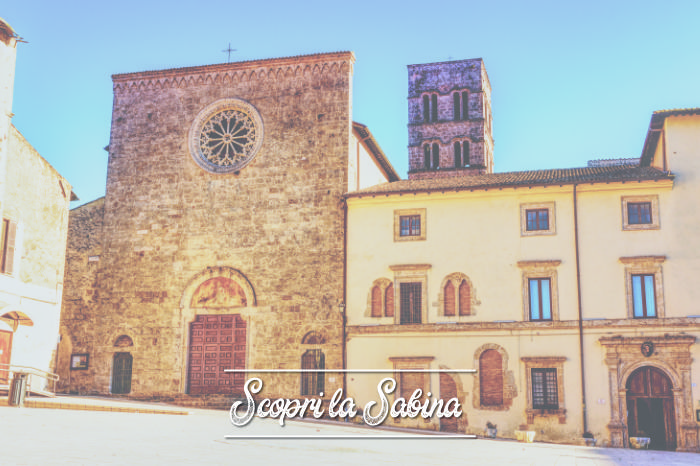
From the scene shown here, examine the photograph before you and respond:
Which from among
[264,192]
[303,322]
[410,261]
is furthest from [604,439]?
[264,192]

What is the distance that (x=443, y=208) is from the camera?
31.9 metres

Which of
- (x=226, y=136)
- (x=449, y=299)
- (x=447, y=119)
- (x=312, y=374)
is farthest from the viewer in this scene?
(x=447, y=119)

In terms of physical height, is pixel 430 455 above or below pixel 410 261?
below

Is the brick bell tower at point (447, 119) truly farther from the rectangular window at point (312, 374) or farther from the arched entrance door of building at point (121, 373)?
the arched entrance door of building at point (121, 373)

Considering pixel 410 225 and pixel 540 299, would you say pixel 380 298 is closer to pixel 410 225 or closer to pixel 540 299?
pixel 410 225

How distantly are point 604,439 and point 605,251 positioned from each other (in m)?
6.71

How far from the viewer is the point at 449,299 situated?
102 ft

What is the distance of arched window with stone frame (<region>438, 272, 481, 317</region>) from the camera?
1216 inches

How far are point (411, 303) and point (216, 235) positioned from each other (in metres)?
8.82

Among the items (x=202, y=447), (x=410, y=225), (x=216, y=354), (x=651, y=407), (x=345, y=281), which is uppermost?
(x=410, y=225)

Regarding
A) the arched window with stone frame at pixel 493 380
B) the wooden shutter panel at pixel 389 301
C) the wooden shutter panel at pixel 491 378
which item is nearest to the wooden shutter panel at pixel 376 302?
the wooden shutter panel at pixel 389 301

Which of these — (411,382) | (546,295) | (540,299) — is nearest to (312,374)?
(411,382)

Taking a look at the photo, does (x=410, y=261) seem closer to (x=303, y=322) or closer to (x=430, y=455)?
(x=303, y=322)

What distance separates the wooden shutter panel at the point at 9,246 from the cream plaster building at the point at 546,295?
12.4 metres
